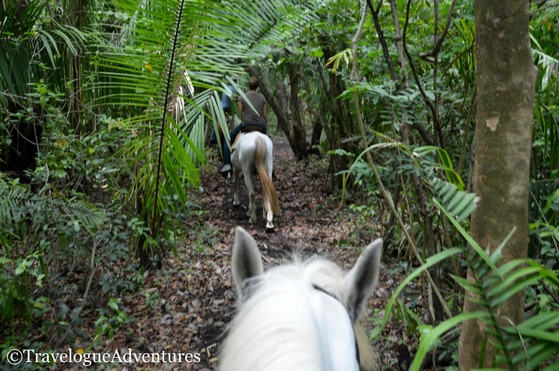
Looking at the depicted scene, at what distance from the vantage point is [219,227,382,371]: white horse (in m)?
1.08

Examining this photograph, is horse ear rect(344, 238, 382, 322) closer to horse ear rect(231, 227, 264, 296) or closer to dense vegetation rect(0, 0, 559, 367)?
horse ear rect(231, 227, 264, 296)

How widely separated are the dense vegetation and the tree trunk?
3.60ft

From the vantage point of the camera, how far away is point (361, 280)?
61.7 inches

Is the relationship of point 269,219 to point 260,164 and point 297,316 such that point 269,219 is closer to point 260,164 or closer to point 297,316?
point 260,164

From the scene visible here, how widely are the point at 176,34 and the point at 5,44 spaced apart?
5.68 feet

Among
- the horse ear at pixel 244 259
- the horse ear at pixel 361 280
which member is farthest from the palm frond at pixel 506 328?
the horse ear at pixel 244 259

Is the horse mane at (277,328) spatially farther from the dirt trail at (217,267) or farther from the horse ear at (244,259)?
the dirt trail at (217,267)

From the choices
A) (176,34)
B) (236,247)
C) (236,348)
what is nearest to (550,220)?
(236,247)

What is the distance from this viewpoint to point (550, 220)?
92.1 inches

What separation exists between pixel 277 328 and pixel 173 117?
336 centimetres

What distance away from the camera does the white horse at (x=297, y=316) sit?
108 cm

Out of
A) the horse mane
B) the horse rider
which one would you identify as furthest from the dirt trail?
the horse rider

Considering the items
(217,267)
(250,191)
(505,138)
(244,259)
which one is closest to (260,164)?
(250,191)

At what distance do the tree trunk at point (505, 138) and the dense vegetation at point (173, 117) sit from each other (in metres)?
1.10
